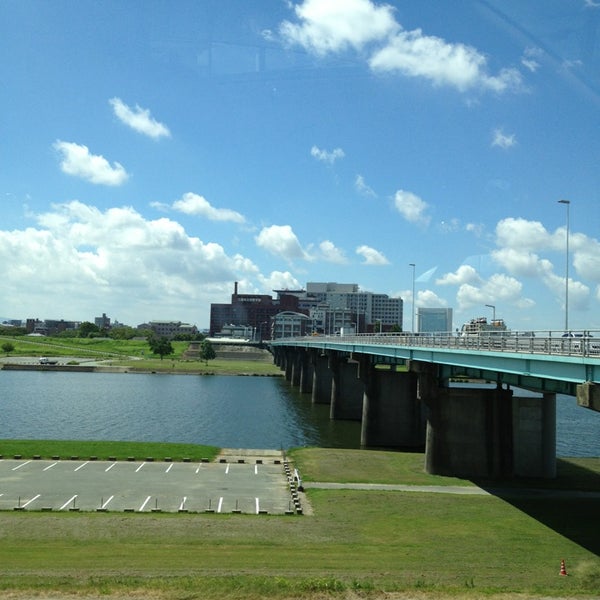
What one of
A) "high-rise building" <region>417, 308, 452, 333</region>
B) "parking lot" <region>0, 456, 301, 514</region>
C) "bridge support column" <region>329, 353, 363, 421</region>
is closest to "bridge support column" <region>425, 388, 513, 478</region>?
"parking lot" <region>0, 456, 301, 514</region>

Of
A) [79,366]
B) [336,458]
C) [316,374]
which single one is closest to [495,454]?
[336,458]

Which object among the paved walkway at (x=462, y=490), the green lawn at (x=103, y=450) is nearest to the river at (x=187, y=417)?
the green lawn at (x=103, y=450)

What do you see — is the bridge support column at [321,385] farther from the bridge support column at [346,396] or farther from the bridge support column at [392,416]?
the bridge support column at [392,416]

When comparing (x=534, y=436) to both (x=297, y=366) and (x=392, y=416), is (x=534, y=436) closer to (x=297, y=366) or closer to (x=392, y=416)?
(x=392, y=416)

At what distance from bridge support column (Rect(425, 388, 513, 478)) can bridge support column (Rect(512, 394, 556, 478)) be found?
670 mm

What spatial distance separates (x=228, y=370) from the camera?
165 m

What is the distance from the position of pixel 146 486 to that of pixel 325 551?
46.6 ft

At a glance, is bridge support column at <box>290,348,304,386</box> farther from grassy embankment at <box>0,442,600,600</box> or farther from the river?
grassy embankment at <box>0,442,600,600</box>

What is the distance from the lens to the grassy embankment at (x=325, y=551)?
18469 millimetres

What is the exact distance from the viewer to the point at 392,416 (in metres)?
63.8

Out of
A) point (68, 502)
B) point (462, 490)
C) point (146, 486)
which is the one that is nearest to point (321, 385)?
point (462, 490)

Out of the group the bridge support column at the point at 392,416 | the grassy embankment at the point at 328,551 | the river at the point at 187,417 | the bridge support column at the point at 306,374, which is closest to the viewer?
the grassy embankment at the point at 328,551

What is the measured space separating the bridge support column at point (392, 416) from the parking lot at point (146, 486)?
71.8 ft

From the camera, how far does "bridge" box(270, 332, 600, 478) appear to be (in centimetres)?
2773
